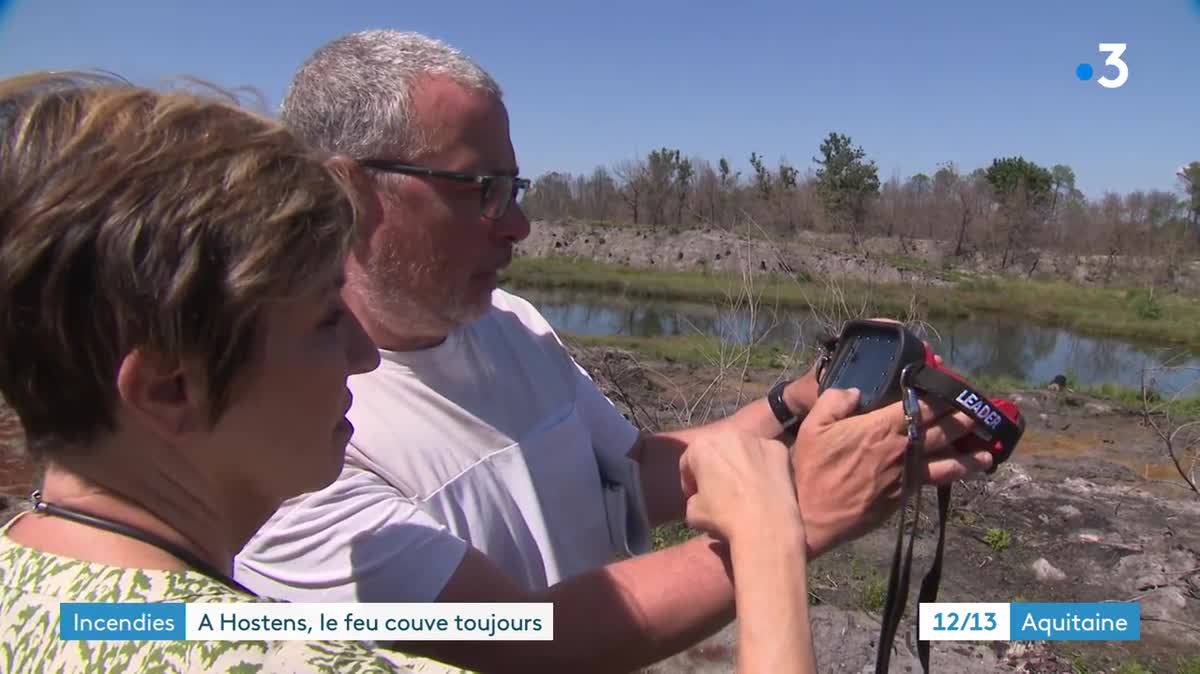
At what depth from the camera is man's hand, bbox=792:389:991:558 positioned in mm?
1445

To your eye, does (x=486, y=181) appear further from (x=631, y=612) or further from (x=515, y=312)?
(x=631, y=612)

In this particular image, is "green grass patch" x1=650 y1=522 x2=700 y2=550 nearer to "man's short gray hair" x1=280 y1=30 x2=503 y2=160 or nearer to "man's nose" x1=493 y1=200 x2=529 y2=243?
"man's nose" x1=493 y1=200 x2=529 y2=243

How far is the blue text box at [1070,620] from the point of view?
1.98 meters

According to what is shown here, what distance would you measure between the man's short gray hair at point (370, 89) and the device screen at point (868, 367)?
0.91 meters

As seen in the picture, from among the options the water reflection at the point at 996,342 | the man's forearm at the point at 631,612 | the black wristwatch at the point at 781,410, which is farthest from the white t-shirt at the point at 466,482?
the water reflection at the point at 996,342

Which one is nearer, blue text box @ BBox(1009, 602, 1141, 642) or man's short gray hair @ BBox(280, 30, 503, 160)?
man's short gray hair @ BBox(280, 30, 503, 160)

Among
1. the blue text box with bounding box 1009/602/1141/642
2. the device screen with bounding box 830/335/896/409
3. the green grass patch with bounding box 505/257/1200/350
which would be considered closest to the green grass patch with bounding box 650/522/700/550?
the blue text box with bounding box 1009/602/1141/642

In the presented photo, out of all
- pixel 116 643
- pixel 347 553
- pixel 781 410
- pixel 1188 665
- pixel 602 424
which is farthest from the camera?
pixel 1188 665

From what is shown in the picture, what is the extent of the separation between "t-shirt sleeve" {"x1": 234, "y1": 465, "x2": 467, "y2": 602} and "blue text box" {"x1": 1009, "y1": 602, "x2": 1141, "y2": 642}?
131 centimetres

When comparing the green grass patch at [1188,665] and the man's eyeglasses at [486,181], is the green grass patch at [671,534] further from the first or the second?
the man's eyeglasses at [486,181]

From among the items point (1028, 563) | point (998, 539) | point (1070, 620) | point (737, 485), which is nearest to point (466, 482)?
point (737, 485)

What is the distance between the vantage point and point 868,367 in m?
1.64

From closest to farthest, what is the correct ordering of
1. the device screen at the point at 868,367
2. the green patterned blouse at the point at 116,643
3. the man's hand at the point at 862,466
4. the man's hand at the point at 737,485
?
the green patterned blouse at the point at 116,643
the man's hand at the point at 737,485
the man's hand at the point at 862,466
the device screen at the point at 868,367

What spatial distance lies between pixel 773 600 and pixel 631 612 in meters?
0.45
